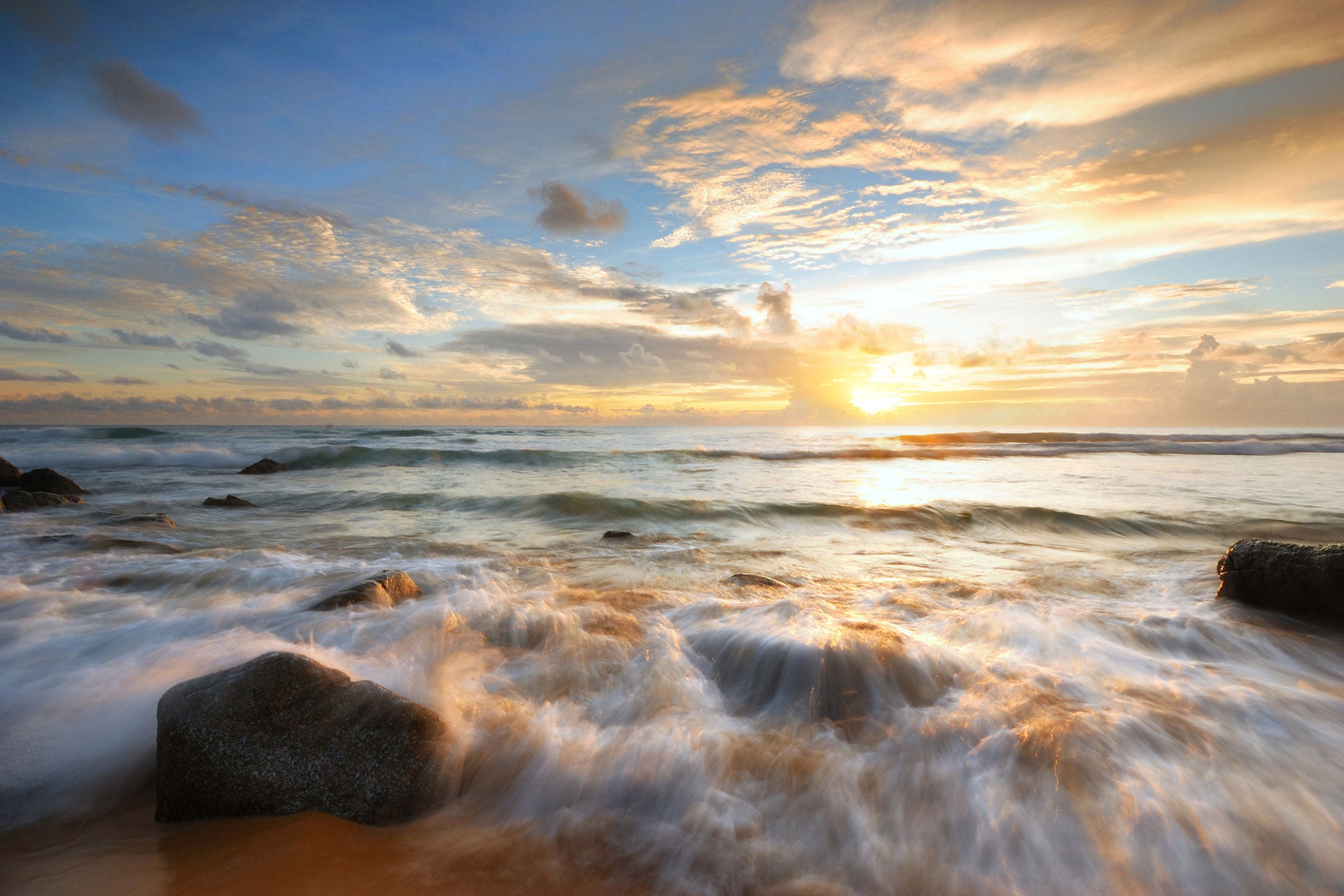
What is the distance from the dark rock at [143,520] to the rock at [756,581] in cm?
911

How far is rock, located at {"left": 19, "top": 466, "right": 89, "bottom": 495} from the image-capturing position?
476 inches

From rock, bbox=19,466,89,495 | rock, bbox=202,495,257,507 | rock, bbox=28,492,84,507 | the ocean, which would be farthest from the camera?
rock, bbox=19,466,89,495

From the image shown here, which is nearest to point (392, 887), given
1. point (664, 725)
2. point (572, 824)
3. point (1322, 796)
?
point (572, 824)

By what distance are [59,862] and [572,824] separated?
2082 millimetres

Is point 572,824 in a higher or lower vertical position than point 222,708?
lower

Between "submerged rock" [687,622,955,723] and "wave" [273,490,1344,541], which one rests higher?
"submerged rock" [687,622,955,723]

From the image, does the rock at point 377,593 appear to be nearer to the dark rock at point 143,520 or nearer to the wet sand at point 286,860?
the wet sand at point 286,860

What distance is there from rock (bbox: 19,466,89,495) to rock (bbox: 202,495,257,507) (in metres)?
3.10

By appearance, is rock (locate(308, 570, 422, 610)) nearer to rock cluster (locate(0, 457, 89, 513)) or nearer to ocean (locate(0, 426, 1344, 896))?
ocean (locate(0, 426, 1344, 896))

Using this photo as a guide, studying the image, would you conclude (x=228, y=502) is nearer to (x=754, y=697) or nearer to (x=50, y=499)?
(x=50, y=499)

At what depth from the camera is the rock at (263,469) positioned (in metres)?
19.4

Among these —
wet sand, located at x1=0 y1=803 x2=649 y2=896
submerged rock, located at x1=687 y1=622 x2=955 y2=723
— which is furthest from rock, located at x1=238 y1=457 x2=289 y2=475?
submerged rock, located at x1=687 y1=622 x2=955 y2=723

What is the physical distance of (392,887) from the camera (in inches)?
85.8

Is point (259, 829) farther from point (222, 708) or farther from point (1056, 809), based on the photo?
point (1056, 809)
